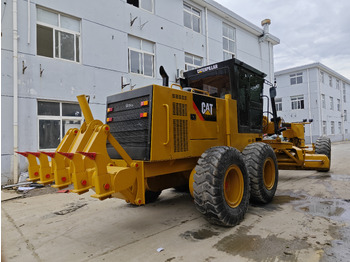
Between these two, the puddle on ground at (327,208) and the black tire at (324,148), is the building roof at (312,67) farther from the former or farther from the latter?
the puddle on ground at (327,208)

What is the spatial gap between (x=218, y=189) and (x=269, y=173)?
2105 mm

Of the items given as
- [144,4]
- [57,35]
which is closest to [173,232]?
[57,35]

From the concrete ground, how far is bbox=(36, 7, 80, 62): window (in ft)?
17.2

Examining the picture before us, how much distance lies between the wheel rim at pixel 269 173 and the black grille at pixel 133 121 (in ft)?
9.00

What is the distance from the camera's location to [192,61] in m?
13.4

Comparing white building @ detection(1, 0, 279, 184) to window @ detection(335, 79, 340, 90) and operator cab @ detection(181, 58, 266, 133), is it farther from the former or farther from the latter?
window @ detection(335, 79, 340, 90)

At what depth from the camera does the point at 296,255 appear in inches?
113

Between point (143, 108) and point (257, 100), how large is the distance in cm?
315

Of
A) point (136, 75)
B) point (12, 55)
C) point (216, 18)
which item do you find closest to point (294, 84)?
point (216, 18)

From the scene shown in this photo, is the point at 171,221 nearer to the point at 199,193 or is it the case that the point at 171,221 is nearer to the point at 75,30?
the point at 199,193

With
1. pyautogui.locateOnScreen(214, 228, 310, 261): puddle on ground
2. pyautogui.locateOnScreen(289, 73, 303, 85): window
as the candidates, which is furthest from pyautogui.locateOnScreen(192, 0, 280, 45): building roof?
pyautogui.locateOnScreen(214, 228, 310, 261): puddle on ground

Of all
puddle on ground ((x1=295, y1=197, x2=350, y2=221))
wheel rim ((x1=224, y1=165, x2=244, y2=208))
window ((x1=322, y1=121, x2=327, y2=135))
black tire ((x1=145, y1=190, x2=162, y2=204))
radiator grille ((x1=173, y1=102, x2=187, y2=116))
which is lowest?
puddle on ground ((x1=295, y1=197, x2=350, y2=221))

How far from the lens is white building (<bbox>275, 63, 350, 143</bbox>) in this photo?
27672mm

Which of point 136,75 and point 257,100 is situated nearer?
point 257,100
